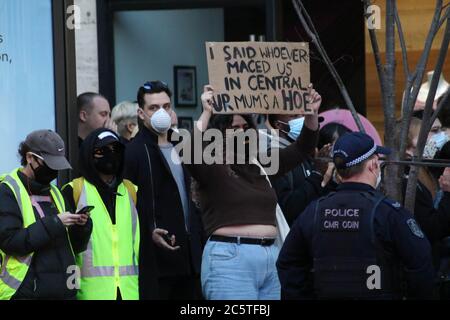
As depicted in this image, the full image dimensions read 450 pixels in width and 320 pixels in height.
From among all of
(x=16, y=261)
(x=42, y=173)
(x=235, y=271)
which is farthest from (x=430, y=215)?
(x=16, y=261)

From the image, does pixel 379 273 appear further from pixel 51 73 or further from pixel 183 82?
pixel 183 82

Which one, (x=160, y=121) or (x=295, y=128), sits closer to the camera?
(x=160, y=121)

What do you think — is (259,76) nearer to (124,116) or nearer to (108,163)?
(108,163)

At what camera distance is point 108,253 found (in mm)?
7535

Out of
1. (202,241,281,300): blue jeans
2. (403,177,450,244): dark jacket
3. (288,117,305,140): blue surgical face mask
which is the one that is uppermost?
(288,117,305,140): blue surgical face mask

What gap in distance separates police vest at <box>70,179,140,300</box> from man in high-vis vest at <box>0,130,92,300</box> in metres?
0.14

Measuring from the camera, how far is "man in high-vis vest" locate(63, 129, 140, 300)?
7492mm

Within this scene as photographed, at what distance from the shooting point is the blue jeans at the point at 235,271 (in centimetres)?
721

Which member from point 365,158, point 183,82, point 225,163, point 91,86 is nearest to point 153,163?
point 225,163

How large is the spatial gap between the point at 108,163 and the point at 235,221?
0.91m

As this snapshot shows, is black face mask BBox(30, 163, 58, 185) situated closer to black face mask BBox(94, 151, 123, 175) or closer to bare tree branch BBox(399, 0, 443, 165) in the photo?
black face mask BBox(94, 151, 123, 175)

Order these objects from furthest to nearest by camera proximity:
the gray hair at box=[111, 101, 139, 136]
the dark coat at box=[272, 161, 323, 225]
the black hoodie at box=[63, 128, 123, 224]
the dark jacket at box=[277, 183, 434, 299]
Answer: the gray hair at box=[111, 101, 139, 136]
the dark coat at box=[272, 161, 323, 225]
the black hoodie at box=[63, 128, 123, 224]
the dark jacket at box=[277, 183, 434, 299]

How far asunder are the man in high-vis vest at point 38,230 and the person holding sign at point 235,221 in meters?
0.73

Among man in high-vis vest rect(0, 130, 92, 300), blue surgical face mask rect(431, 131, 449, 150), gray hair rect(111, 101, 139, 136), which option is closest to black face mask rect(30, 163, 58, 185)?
man in high-vis vest rect(0, 130, 92, 300)
